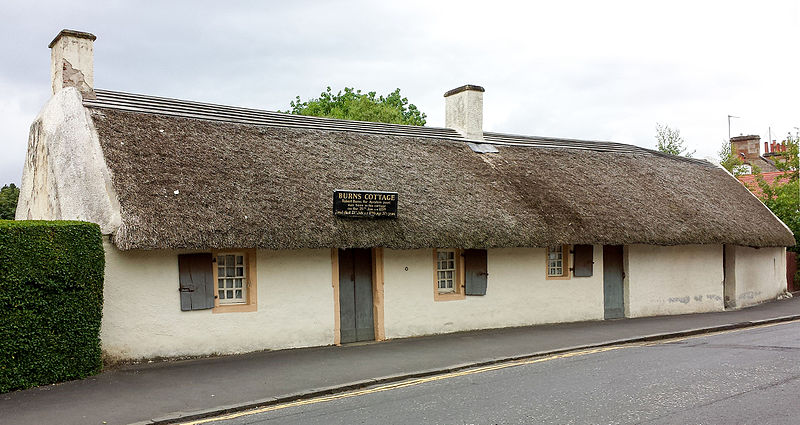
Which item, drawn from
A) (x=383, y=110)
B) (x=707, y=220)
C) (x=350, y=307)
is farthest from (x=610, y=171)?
(x=383, y=110)

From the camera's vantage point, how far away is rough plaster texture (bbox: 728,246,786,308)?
20.6 meters

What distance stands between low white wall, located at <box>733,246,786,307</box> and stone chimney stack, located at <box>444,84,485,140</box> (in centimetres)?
899

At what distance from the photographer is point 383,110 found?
35812 mm

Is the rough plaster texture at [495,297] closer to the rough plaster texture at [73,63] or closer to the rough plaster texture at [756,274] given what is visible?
the rough plaster texture at [756,274]

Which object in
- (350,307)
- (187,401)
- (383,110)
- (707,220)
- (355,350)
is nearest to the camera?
(187,401)

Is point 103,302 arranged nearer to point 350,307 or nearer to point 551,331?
point 350,307

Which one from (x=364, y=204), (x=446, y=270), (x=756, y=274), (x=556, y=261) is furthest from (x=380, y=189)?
(x=756, y=274)

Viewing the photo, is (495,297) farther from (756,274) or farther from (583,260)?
(756,274)

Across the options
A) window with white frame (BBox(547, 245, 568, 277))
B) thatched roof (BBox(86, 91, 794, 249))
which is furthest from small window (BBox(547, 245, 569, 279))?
thatched roof (BBox(86, 91, 794, 249))

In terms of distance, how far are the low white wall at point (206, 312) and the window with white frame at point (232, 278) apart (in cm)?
31

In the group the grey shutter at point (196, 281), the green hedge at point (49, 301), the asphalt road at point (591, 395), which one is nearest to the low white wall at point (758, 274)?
the asphalt road at point (591, 395)

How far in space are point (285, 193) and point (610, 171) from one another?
1048 cm

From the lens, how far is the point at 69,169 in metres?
11.3

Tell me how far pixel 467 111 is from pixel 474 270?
5.64m
